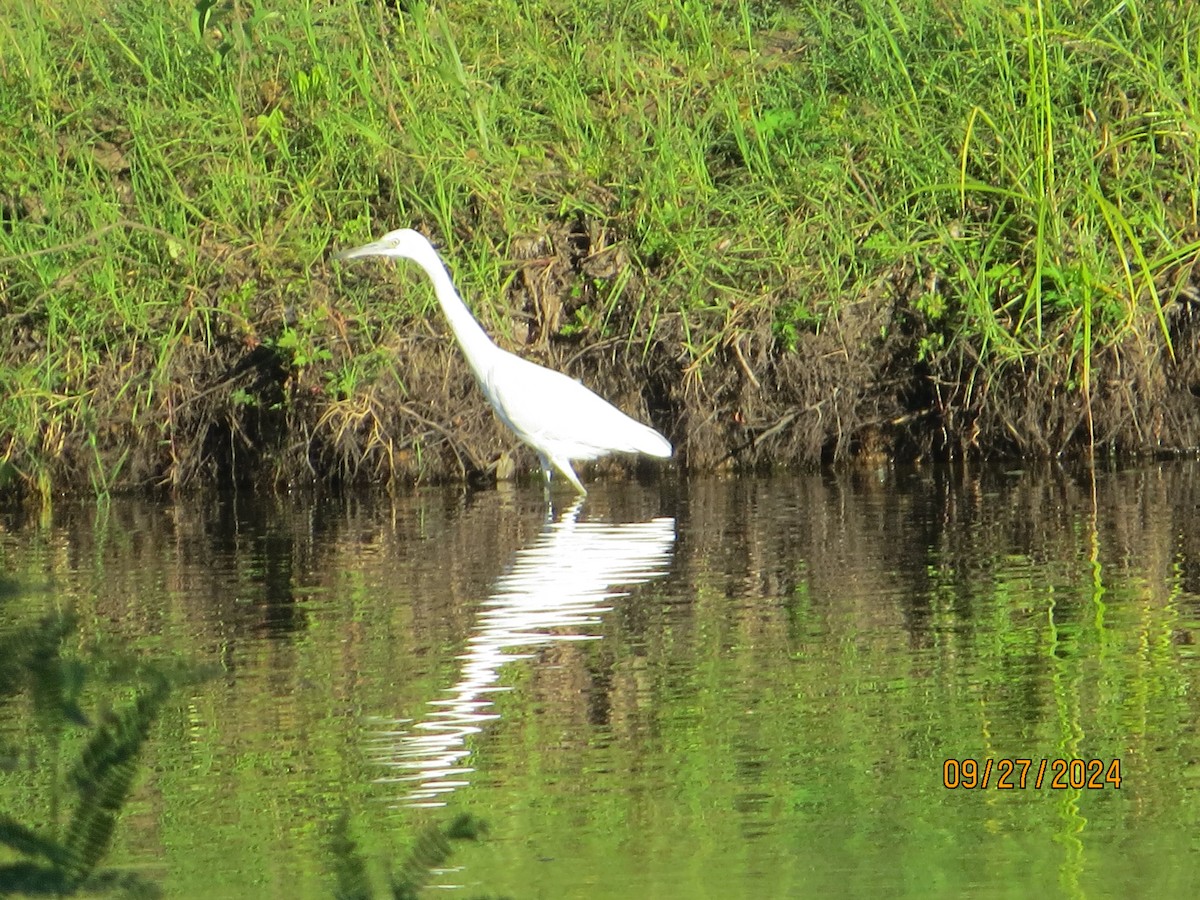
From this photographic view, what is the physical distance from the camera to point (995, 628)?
466 cm

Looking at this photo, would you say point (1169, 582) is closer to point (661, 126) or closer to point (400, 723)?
point (400, 723)

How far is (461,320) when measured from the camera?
24.6 feet

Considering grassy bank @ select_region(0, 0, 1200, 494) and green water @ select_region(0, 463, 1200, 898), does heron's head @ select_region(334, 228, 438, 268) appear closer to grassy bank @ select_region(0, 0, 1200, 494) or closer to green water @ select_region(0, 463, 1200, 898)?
grassy bank @ select_region(0, 0, 1200, 494)

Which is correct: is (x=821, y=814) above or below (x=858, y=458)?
below

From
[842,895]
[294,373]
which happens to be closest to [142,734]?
[842,895]

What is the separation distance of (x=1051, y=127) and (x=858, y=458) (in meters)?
1.70

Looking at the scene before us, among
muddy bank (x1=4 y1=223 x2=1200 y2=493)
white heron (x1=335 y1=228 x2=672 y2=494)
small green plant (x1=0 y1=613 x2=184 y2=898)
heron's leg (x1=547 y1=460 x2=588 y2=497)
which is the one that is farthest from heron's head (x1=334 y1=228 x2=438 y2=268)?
small green plant (x1=0 y1=613 x2=184 y2=898)

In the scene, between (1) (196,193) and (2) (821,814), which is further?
(1) (196,193)

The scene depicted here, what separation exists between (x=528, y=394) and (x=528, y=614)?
244cm

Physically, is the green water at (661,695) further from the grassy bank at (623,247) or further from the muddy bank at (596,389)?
the grassy bank at (623,247)

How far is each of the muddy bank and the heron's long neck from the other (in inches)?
14.1

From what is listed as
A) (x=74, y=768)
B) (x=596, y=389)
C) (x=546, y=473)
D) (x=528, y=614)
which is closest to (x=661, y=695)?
(x=528, y=614)

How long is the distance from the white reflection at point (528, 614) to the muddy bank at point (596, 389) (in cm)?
74

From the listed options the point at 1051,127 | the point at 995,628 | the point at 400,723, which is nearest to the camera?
the point at 400,723
